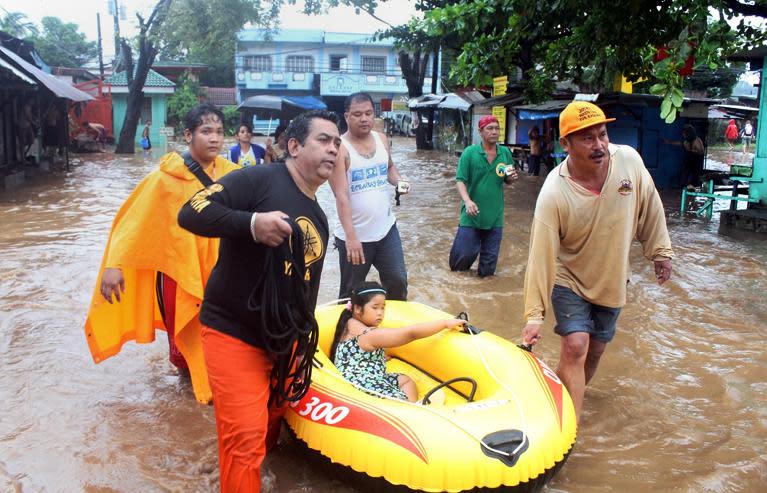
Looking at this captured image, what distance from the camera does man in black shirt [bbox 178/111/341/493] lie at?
104 inches

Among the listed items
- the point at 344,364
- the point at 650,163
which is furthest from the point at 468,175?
the point at 650,163

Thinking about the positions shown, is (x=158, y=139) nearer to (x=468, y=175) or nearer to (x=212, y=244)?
(x=468, y=175)

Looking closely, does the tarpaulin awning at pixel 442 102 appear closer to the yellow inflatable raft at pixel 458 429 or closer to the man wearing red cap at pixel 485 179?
the man wearing red cap at pixel 485 179

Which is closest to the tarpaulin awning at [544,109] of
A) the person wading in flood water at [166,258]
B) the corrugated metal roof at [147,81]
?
the person wading in flood water at [166,258]

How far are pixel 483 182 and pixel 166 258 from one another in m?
3.72

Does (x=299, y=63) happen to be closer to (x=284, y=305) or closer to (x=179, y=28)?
(x=179, y=28)

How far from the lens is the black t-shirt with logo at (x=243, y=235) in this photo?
2.50 meters

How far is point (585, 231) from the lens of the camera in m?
3.51

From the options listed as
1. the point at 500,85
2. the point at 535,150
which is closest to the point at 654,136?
the point at 535,150

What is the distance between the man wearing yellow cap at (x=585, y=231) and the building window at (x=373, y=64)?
4323 cm

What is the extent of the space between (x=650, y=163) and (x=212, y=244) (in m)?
13.2

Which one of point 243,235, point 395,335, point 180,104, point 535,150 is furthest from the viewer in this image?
point 180,104

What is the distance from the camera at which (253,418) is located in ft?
9.00

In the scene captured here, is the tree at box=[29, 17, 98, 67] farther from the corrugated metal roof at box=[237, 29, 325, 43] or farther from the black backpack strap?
the black backpack strap
